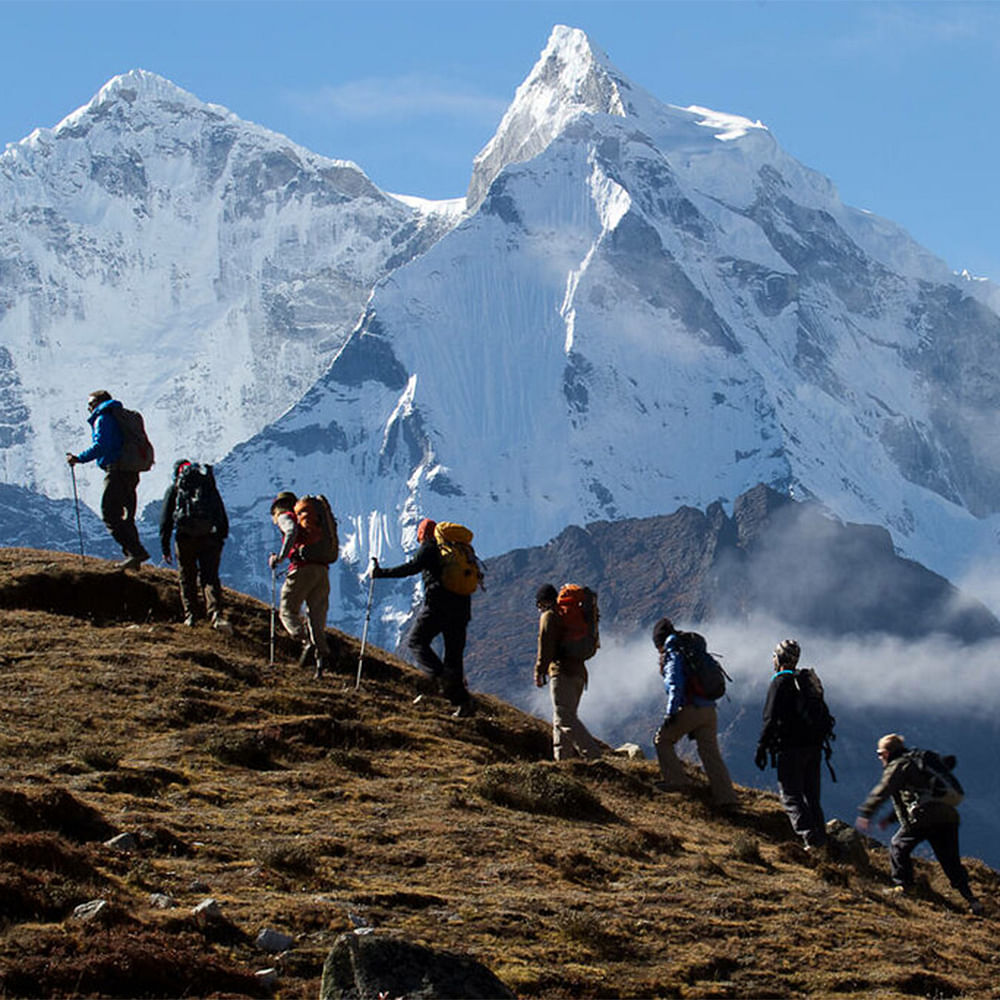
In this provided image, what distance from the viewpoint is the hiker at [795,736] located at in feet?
64.1

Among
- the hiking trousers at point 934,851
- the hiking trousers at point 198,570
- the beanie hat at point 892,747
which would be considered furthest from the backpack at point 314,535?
the hiking trousers at point 934,851

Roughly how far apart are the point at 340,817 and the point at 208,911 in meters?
3.92

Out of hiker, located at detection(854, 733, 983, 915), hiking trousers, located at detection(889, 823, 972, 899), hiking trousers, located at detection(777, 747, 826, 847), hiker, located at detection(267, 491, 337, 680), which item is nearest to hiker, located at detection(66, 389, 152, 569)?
hiker, located at detection(267, 491, 337, 680)

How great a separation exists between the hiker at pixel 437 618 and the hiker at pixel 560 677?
1024 mm

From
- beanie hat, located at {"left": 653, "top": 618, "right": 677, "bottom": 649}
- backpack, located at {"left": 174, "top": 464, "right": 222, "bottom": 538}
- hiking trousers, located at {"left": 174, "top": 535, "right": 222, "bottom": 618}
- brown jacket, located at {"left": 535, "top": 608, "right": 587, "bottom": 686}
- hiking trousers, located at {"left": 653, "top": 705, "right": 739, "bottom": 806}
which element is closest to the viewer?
hiking trousers, located at {"left": 653, "top": 705, "right": 739, "bottom": 806}

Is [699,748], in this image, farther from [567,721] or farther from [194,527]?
[194,527]

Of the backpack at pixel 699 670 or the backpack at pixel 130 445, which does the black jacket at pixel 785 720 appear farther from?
the backpack at pixel 130 445

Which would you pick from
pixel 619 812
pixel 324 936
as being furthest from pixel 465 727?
pixel 324 936

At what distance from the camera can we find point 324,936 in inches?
516

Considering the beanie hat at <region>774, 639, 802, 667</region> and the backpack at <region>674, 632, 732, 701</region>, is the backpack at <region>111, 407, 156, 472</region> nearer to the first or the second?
the backpack at <region>674, 632, 732, 701</region>

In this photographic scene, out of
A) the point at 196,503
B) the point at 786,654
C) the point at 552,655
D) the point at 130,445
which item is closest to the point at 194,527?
the point at 196,503

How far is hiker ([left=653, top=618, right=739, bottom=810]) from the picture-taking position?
20.2m

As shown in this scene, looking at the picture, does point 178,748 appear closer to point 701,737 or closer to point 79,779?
point 79,779

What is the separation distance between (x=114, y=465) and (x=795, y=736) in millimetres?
10619
